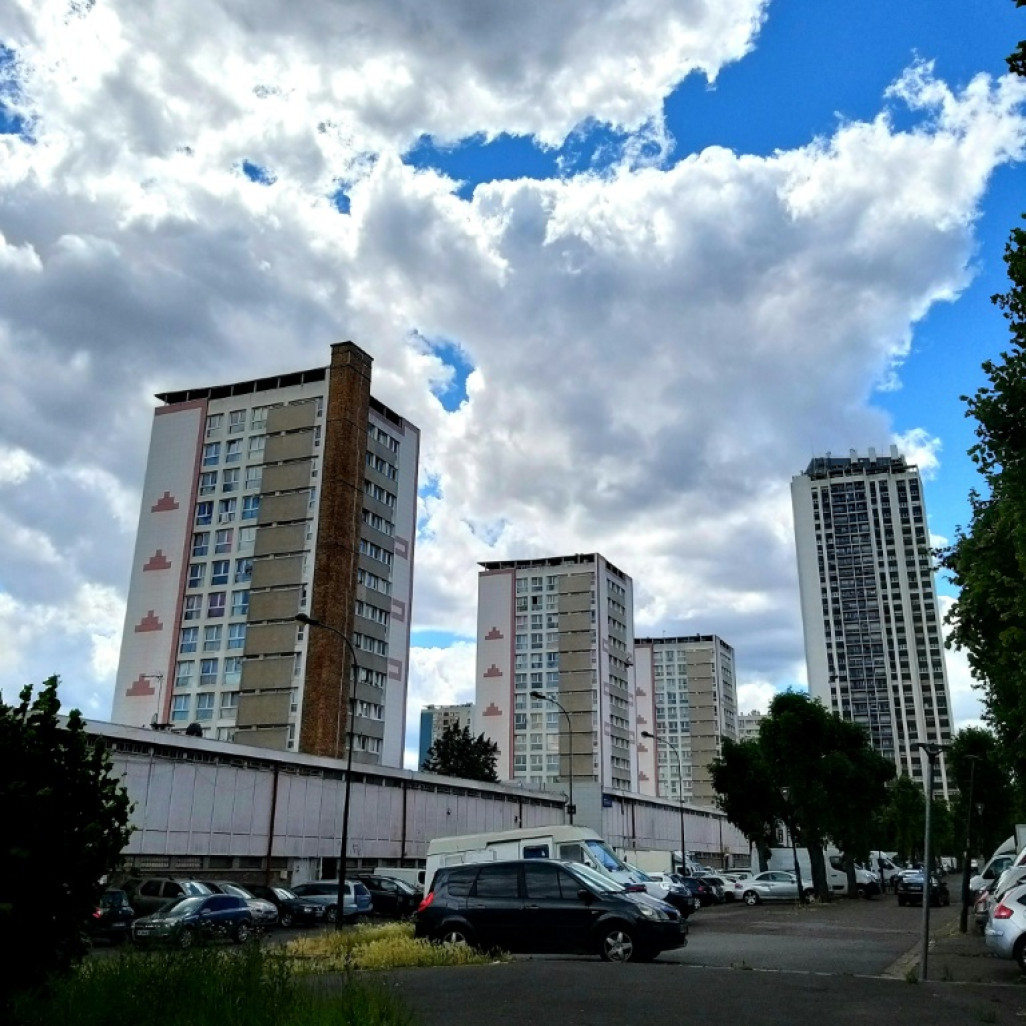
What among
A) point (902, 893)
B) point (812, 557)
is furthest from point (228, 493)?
point (812, 557)

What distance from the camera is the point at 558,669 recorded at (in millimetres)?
117188

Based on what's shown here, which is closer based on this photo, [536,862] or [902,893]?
[536,862]

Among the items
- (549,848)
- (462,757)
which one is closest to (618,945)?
(549,848)

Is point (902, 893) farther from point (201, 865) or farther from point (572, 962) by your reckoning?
point (572, 962)

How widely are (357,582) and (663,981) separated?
61.1 metres

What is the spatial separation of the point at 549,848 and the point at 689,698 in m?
147

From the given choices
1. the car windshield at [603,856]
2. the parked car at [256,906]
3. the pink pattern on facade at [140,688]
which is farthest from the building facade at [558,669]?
the car windshield at [603,856]

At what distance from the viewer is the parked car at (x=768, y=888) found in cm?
4878

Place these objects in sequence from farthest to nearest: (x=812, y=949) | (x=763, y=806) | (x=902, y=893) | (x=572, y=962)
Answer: (x=763, y=806), (x=902, y=893), (x=812, y=949), (x=572, y=962)

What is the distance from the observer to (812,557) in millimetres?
163125

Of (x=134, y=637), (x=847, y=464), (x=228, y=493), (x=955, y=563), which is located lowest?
(x=955, y=563)

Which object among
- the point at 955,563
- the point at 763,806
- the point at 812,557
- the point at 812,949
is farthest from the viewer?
the point at 812,557

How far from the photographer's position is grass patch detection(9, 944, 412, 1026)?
7250 mm

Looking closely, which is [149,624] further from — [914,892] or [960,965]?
[960,965]
